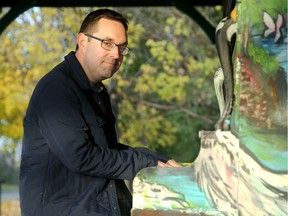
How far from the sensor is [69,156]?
2410mm

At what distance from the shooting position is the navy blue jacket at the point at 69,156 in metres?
2.43

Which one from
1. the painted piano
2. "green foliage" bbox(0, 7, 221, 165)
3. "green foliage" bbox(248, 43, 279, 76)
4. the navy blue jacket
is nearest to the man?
the navy blue jacket

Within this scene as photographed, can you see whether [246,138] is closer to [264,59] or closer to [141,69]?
[264,59]

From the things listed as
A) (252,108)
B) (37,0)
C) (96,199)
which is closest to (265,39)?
(252,108)

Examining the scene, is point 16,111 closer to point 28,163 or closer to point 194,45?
point 194,45

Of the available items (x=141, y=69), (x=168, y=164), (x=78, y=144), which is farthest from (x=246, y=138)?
(x=141, y=69)

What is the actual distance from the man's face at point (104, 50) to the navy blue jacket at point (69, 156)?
0.07 m

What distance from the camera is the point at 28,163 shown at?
2.62 metres

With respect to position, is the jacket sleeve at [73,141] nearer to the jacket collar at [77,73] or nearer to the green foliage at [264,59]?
the jacket collar at [77,73]

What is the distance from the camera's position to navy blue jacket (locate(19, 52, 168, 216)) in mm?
2430

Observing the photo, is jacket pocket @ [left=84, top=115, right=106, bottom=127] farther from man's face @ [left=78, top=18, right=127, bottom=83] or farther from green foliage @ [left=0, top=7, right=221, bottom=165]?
green foliage @ [left=0, top=7, right=221, bottom=165]

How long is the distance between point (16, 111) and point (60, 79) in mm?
9234

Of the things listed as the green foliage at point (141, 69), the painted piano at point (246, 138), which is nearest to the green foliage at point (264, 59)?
the painted piano at point (246, 138)

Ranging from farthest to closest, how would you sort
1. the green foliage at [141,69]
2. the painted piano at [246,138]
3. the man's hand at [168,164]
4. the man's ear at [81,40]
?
the green foliage at [141,69] < the man's ear at [81,40] < the man's hand at [168,164] < the painted piano at [246,138]
